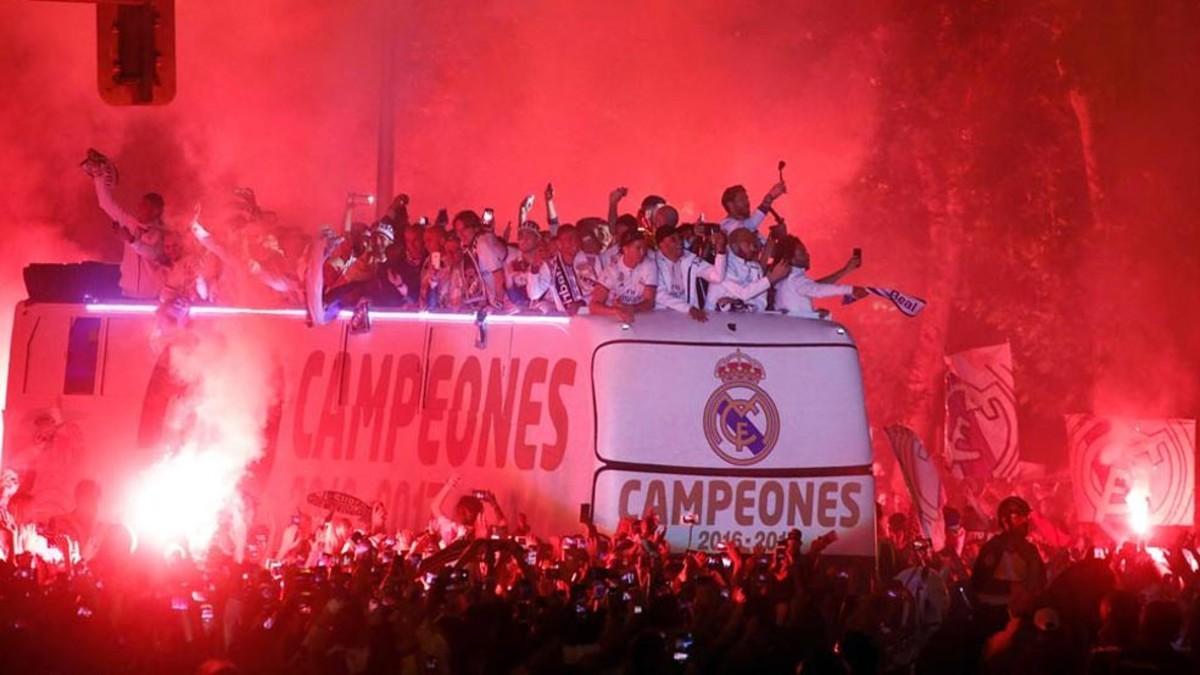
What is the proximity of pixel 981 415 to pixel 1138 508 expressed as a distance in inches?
61.6

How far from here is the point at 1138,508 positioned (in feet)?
71.8

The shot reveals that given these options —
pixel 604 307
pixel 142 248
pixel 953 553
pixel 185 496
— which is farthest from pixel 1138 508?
pixel 142 248

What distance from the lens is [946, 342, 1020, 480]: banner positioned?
22.0 meters

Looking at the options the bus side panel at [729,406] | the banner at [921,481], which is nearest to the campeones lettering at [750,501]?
the bus side panel at [729,406]

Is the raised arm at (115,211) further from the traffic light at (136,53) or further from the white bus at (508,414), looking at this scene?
the traffic light at (136,53)

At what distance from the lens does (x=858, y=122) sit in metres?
33.5

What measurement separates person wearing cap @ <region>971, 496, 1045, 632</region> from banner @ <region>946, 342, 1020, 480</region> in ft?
30.7

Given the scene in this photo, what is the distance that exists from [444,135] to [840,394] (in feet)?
55.1

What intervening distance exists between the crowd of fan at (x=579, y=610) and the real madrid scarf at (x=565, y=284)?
1.85m

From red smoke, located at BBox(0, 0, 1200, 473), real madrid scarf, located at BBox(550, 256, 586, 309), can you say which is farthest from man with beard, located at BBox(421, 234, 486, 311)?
red smoke, located at BBox(0, 0, 1200, 473)

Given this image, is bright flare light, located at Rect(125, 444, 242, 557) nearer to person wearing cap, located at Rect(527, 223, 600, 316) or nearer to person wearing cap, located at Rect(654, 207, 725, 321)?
person wearing cap, located at Rect(527, 223, 600, 316)

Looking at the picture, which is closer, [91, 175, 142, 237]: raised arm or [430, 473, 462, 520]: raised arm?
[430, 473, 462, 520]: raised arm

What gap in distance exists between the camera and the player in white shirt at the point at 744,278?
51.0 ft

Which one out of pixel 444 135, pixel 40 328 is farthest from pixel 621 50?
pixel 40 328
